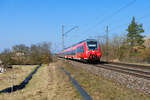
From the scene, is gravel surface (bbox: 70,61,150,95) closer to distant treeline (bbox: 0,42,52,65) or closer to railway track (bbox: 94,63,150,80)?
railway track (bbox: 94,63,150,80)

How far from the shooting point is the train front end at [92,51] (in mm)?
22359

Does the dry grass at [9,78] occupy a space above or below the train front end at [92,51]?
below

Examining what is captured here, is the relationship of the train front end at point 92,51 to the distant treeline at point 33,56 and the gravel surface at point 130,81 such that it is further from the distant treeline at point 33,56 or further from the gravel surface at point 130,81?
the distant treeline at point 33,56

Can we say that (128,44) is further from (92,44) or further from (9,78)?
(9,78)

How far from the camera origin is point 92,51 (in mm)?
22547

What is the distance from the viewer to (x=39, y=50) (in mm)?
43812

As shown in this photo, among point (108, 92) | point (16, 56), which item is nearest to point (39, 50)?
point (16, 56)

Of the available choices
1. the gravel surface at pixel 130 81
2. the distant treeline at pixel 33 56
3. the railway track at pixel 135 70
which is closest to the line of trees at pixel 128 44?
the distant treeline at pixel 33 56

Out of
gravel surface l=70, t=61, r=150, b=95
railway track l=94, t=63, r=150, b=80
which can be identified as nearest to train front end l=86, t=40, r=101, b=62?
railway track l=94, t=63, r=150, b=80

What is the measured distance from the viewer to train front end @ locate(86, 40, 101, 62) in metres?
22.4

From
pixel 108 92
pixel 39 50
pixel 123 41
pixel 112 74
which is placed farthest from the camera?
pixel 123 41

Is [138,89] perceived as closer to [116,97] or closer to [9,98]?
[116,97]

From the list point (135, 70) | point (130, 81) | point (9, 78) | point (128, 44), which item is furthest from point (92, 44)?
point (128, 44)

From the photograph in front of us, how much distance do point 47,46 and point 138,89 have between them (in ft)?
130
